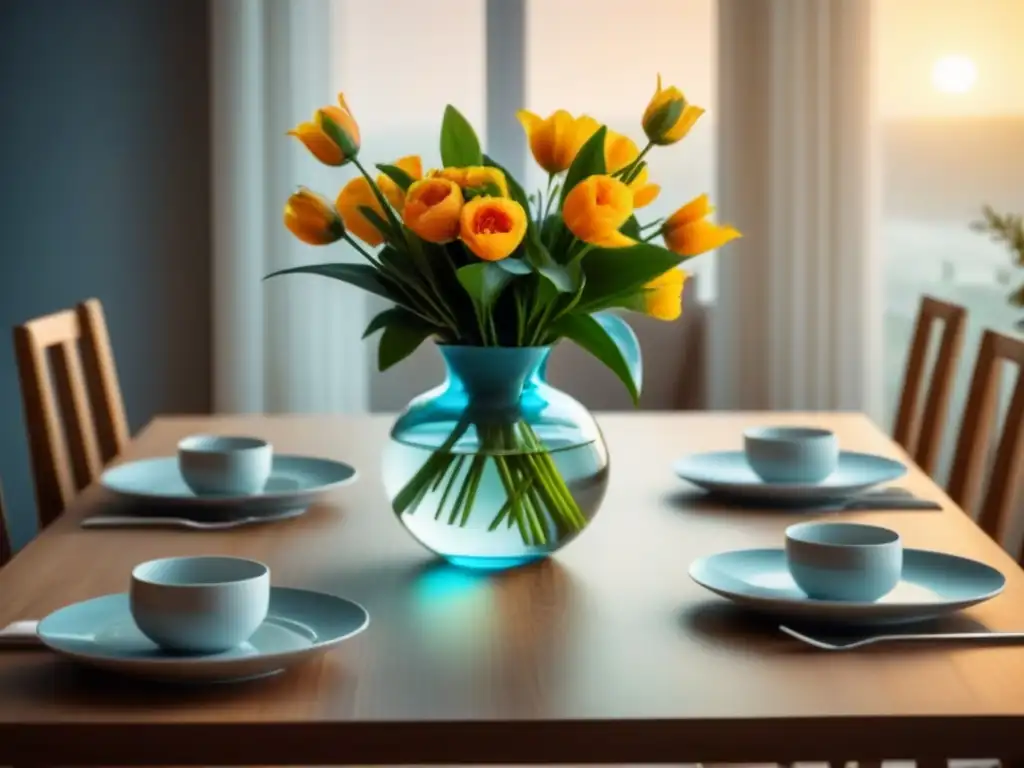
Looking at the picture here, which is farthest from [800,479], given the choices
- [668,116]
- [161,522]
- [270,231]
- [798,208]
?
[270,231]

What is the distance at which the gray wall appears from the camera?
3859 millimetres

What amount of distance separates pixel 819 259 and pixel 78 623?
2.80 m

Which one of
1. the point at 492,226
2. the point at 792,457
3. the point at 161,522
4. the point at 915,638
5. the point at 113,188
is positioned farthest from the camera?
the point at 113,188

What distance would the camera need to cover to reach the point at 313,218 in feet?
4.81

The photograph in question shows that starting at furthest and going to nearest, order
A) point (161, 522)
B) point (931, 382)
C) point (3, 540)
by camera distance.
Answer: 1. point (931, 382)
2. point (3, 540)
3. point (161, 522)

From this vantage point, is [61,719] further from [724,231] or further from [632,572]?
[724,231]

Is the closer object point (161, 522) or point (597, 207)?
point (597, 207)

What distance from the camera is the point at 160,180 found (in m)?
3.90

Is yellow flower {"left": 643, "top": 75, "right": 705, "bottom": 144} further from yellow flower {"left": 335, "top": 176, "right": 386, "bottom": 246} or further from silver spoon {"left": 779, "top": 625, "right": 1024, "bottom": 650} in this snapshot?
silver spoon {"left": 779, "top": 625, "right": 1024, "bottom": 650}

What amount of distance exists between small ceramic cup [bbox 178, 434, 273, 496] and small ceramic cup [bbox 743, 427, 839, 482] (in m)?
0.58

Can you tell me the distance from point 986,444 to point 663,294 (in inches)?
35.5

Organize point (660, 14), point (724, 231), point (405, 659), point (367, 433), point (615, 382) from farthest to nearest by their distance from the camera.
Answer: point (660, 14), point (615, 382), point (367, 433), point (724, 231), point (405, 659)

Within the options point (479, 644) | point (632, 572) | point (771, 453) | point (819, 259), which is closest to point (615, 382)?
point (819, 259)

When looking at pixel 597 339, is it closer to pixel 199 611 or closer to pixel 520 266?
pixel 520 266
